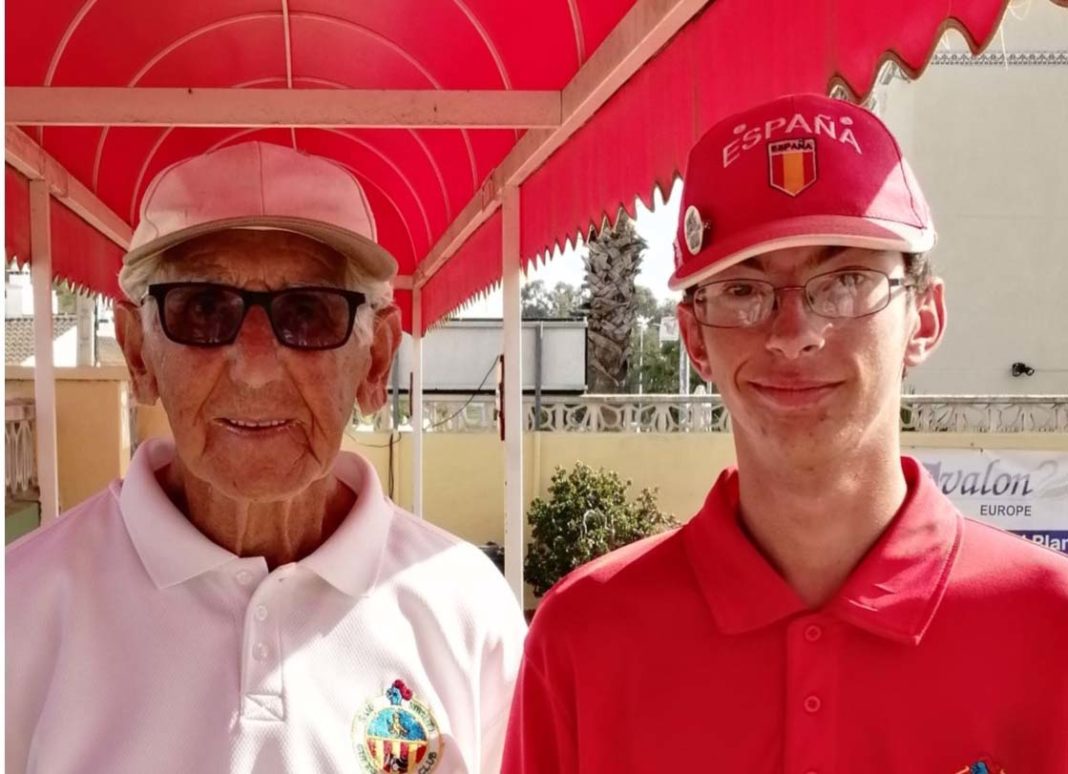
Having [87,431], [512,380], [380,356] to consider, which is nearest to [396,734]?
[380,356]

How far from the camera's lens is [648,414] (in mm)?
16422

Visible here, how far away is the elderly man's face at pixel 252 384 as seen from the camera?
1.69m

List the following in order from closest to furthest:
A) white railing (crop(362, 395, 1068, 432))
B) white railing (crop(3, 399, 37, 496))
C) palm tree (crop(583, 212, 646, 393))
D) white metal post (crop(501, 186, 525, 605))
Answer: white metal post (crop(501, 186, 525, 605)), white railing (crop(3, 399, 37, 496)), white railing (crop(362, 395, 1068, 432)), palm tree (crop(583, 212, 646, 393))

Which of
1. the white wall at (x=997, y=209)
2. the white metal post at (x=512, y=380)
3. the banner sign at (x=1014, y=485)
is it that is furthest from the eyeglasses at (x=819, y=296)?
the white wall at (x=997, y=209)

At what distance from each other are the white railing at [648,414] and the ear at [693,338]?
47.2 ft

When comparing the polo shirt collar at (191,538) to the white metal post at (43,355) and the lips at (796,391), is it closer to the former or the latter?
the lips at (796,391)

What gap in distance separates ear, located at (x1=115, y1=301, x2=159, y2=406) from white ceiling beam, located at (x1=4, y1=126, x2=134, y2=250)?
2328 mm

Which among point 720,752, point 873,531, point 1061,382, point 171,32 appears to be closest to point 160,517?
point 720,752

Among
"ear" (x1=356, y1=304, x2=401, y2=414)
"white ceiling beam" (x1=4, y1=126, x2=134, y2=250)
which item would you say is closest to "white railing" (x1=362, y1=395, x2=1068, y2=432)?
"white ceiling beam" (x1=4, y1=126, x2=134, y2=250)

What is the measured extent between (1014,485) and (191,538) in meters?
13.2

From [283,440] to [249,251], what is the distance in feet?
1.01

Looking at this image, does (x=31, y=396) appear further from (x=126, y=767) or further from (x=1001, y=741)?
(x=1001, y=741)

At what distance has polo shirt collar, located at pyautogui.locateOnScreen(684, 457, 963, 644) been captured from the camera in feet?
4.27

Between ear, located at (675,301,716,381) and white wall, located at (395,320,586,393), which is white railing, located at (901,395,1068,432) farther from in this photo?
ear, located at (675,301,716,381)
